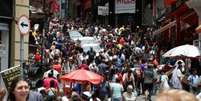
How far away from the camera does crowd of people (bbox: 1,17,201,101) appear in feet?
52.1

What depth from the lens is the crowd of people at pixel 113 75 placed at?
15.9m

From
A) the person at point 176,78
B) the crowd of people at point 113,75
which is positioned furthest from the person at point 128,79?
the person at point 176,78

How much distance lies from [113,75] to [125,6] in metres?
46.7

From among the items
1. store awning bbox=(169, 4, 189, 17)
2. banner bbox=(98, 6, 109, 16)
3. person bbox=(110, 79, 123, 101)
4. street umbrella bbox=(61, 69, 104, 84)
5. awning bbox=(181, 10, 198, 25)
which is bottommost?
person bbox=(110, 79, 123, 101)

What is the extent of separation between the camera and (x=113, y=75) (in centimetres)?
2984

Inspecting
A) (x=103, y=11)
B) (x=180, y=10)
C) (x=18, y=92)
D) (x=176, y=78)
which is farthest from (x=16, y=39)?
(x=103, y=11)

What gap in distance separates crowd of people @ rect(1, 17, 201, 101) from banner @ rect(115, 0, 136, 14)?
67.2 feet

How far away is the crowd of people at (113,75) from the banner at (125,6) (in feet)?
67.2

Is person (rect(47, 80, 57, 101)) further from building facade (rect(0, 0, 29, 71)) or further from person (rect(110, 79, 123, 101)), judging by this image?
person (rect(110, 79, 123, 101))

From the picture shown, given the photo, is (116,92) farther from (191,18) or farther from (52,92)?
(191,18)

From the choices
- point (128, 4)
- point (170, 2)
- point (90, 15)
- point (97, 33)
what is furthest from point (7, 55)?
point (90, 15)

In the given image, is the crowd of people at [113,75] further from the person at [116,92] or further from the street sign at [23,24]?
the street sign at [23,24]

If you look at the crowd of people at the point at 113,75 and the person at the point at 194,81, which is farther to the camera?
the person at the point at 194,81

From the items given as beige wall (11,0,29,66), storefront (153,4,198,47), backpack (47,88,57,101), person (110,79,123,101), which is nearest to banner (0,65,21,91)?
backpack (47,88,57,101)
